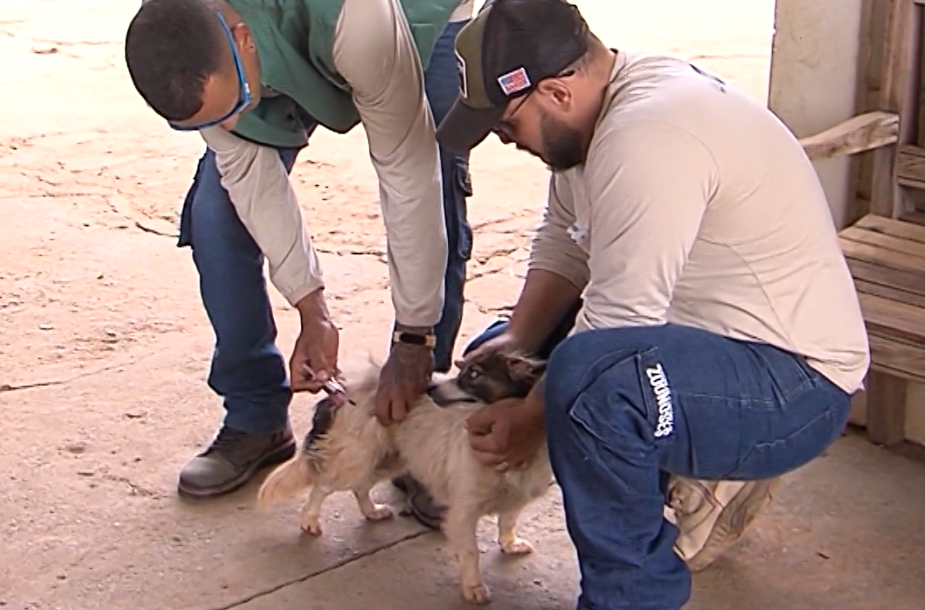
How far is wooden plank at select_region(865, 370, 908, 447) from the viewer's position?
3.31 metres

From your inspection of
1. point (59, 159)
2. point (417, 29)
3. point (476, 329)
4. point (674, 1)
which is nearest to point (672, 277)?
point (417, 29)

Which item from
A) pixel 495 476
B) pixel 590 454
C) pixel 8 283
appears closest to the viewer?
pixel 590 454

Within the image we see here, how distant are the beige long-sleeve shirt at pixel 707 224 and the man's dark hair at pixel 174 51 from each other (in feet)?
2.22

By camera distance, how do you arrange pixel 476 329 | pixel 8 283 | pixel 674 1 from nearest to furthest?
pixel 476 329 < pixel 8 283 < pixel 674 1

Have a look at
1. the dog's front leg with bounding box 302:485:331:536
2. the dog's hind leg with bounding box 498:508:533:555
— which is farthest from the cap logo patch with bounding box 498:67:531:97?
the dog's front leg with bounding box 302:485:331:536

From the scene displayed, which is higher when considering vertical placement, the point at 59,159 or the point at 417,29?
the point at 417,29

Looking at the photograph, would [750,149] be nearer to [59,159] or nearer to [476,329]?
[476,329]

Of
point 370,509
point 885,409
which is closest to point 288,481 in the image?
point 370,509

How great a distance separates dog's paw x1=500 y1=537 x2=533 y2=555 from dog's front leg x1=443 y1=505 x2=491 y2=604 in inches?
6.2

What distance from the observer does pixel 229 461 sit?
3285 millimetres

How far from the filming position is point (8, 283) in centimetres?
462

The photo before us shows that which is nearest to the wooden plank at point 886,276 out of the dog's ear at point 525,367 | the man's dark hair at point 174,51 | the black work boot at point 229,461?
the dog's ear at point 525,367

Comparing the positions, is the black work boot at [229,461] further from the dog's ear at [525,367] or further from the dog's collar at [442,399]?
the dog's ear at [525,367]

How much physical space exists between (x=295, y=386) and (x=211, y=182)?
0.52 meters
